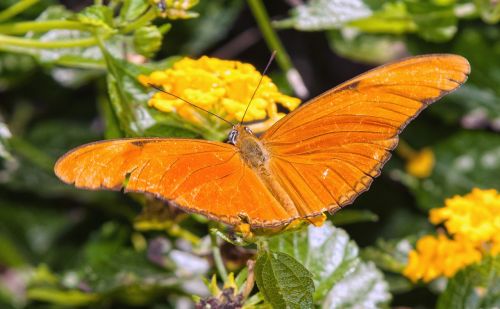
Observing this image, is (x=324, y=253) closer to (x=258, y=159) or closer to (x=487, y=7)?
(x=258, y=159)

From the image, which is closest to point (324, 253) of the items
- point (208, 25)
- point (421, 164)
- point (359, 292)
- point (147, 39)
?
point (359, 292)

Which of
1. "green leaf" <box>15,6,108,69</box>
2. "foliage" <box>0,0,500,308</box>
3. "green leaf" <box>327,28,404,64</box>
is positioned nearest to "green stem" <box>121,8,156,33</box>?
"foliage" <box>0,0,500,308</box>

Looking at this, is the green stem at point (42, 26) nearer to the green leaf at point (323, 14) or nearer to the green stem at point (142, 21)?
the green stem at point (142, 21)

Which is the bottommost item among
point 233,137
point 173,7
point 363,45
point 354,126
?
point 354,126

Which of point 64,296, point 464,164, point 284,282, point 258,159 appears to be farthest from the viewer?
point 464,164

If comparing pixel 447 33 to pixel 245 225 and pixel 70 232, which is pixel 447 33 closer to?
pixel 245 225

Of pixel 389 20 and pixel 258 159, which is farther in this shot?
pixel 389 20

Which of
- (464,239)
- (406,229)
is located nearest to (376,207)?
(406,229)
